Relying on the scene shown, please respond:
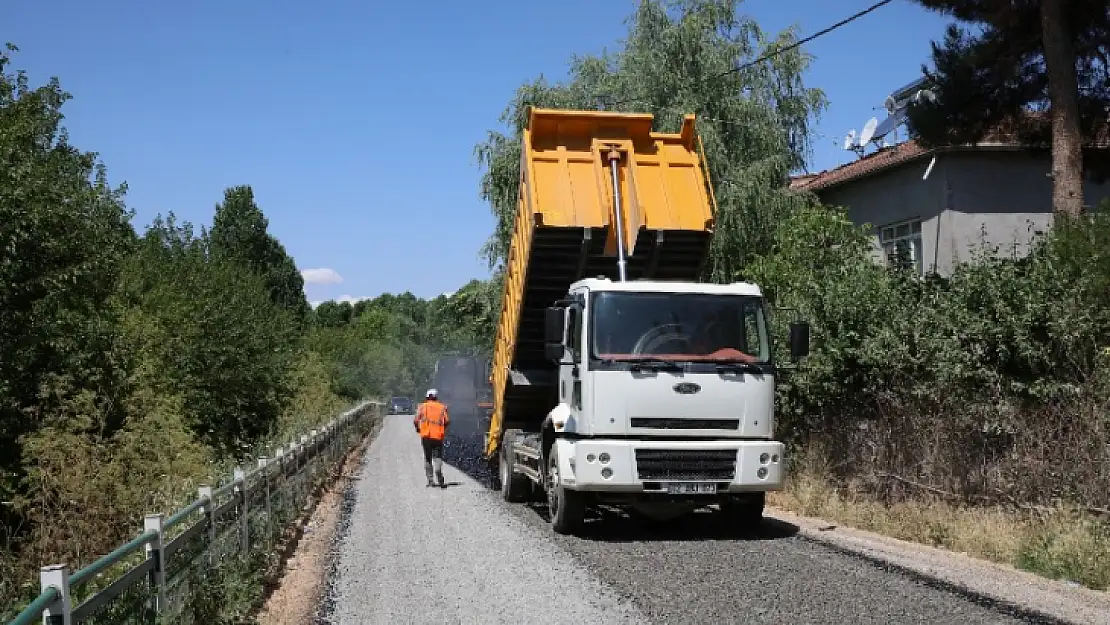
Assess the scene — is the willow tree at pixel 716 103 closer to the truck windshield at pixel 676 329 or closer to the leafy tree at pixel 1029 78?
the leafy tree at pixel 1029 78

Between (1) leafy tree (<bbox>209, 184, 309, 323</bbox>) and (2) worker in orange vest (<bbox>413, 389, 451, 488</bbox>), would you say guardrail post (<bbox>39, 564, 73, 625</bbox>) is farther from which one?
(1) leafy tree (<bbox>209, 184, 309, 323</bbox>)

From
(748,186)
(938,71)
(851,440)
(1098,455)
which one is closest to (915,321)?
(851,440)

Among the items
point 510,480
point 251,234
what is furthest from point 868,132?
point 251,234

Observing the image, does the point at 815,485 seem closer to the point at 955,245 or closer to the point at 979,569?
the point at 979,569

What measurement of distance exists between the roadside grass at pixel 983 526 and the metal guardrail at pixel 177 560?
6.81m

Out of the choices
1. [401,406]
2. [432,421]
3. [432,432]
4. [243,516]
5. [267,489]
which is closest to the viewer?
[243,516]

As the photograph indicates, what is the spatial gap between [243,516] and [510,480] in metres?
6.14

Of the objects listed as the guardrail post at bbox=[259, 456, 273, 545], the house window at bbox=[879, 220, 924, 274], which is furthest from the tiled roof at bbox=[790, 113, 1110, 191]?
the guardrail post at bbox=[259, 456, 273, 545]

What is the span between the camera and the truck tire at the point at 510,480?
15.0m

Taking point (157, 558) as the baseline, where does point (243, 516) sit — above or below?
below

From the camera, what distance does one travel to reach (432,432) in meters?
18.4

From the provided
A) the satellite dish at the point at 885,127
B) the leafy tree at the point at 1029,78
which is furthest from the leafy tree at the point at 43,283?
the satellite dish at the point at 885,127

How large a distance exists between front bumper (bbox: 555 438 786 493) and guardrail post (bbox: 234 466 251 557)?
3.31 metres

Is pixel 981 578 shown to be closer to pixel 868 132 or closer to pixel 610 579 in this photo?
pixel 610 579
